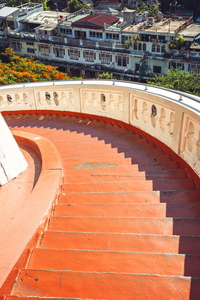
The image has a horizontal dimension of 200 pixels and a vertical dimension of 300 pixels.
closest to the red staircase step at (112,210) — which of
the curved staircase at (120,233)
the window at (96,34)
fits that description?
the curved staircase at (120,233)

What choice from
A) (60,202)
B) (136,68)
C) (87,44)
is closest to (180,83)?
(136,68)

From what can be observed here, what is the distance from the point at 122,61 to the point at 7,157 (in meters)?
30.9

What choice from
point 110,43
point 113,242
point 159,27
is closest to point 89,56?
point 110,43

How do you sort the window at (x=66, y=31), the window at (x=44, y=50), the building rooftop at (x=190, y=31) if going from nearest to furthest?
1. the building rooftop at (x=190, y=31)
2. the window at (x=66, y=31)
3. the window at (x=44, y=50)

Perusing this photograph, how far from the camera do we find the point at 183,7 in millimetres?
49938

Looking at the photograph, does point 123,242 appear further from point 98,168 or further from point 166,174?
point 98,168

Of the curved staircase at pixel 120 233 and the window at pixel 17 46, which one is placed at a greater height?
the curved staircase at pixel 120 233

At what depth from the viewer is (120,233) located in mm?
3803

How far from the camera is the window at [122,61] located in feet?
112

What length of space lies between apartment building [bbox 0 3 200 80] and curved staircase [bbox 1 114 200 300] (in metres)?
27.6

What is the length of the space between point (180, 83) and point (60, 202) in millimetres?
20153

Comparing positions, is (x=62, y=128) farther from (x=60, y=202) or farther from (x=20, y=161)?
(x=60, y=202)

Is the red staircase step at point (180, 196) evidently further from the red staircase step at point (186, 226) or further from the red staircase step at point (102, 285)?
the red staircase step at point (102, 285)

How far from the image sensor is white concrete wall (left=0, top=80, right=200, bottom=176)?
Result: 5.05 m
